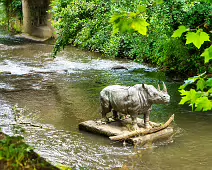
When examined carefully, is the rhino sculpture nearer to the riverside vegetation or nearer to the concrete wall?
the riverside vegetation

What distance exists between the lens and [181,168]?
7027 mm

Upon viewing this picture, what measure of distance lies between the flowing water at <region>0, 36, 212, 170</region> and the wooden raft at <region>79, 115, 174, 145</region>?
0.15m

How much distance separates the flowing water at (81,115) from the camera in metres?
7.41

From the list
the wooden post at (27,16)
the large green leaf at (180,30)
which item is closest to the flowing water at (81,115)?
the large green leaf at (180,30)

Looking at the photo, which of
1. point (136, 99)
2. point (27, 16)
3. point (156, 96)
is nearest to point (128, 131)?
point (136, 99)

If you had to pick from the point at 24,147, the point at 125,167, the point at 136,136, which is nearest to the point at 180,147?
the point at 136,136

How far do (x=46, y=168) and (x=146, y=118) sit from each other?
489 centimetres

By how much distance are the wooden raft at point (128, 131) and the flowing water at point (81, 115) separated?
0.50ft

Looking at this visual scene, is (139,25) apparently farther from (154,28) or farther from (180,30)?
(154,28)

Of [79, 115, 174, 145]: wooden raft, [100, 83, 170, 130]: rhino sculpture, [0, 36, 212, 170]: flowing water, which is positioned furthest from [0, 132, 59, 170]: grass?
[100, 83, 170, 130]: rhino sculpture

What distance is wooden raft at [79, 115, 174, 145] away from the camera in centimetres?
808

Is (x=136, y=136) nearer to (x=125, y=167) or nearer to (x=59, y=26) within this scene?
(x=125, y=167)

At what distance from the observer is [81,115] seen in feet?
34.1

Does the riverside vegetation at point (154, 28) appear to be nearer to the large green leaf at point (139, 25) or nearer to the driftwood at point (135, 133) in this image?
the driftwood at point (135, 133)
